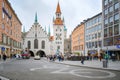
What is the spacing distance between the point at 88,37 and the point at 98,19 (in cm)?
1293

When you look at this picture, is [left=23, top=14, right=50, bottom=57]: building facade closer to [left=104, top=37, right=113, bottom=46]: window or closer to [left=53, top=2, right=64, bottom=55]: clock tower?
[left=53, top=2, right=64, bottom=55]: clock tower

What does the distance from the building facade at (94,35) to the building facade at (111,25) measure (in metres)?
9.22

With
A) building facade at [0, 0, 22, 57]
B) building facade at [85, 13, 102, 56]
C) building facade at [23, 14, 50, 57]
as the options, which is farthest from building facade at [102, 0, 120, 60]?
building facade at [23, 14, 50, 57]

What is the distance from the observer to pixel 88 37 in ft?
273

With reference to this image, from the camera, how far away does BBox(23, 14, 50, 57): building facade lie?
118m

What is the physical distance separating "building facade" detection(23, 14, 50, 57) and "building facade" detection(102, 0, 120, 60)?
60.8m

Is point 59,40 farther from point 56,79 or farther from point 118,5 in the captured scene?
point 56,79

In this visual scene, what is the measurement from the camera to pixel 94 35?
250 feet

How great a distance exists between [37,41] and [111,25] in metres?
69.1

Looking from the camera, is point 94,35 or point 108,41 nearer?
point 108,41

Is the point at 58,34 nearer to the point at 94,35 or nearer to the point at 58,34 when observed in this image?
Answer: the point at 58,34

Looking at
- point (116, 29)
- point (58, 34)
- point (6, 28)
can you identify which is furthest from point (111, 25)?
point (58, 34)

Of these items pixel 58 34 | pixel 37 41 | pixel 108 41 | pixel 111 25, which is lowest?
pixel 108 41

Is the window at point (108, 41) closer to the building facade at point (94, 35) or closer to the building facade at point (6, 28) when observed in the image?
the building facade at point (94, 35)
